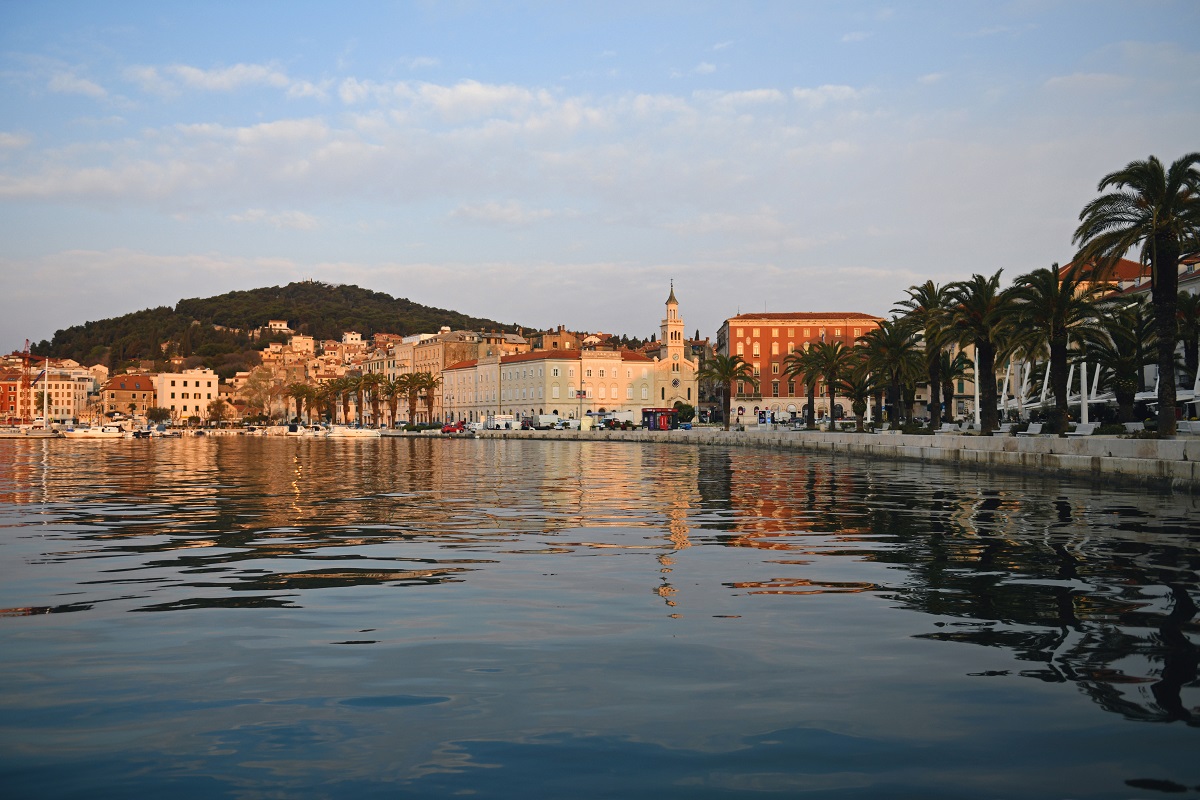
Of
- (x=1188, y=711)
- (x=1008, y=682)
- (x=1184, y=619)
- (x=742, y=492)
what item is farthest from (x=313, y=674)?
(x=742, y=492)

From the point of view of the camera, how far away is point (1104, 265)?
35.3 metres

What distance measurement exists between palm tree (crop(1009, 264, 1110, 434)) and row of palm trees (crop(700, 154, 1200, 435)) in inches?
1.7

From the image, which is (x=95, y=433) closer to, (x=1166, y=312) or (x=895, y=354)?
(x=895, y=354)

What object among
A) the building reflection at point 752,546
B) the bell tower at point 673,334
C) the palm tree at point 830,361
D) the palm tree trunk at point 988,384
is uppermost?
the bell tower at point 673,334

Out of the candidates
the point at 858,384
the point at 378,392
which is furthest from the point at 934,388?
the point at 378,392

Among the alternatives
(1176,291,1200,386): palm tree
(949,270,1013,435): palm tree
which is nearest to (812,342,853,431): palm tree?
(949,270,1013,435): palm tree

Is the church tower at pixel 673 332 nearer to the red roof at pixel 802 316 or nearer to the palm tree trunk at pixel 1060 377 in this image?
the red roof at pixel 802 316

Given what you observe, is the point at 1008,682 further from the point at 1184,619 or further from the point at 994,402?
the point at 994,402

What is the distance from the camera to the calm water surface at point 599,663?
5418mm

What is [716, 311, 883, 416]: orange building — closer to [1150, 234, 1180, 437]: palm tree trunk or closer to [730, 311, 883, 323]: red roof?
[730, 311, 883, 323]: red roof

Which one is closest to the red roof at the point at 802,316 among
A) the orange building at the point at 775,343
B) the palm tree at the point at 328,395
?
the orange building at the point at 775,343

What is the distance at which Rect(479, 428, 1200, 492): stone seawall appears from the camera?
96.3ft

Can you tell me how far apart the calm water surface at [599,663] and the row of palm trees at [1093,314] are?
20.3m

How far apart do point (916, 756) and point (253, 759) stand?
12.1ft
